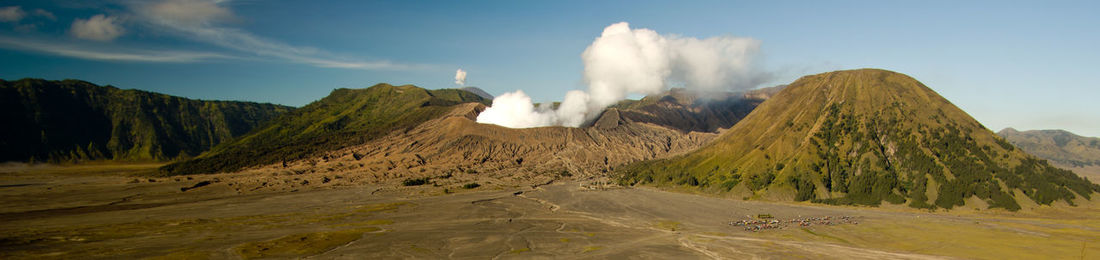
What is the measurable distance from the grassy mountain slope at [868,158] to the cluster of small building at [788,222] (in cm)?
3222

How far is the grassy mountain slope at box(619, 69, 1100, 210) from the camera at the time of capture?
11625cm

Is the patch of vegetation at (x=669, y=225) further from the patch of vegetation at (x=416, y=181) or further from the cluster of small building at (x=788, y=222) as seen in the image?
the patch of vegetation at (x=416, y=181)

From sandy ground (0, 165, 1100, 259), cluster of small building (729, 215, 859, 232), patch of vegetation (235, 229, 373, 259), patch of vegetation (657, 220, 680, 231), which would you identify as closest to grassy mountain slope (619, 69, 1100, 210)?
sandy ground (0, 165, 1100, 259)

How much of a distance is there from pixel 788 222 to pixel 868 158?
69431 millimetres

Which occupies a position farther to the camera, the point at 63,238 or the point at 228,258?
the point at 63,238

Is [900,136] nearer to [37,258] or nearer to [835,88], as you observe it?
[835,88]

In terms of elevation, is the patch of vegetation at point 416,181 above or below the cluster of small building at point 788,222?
above

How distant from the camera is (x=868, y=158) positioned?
13738 cm

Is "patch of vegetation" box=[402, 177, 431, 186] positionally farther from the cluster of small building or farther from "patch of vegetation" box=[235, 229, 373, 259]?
the cluster of small building

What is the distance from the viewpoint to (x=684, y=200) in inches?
4970

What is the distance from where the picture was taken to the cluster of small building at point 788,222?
86.1 m

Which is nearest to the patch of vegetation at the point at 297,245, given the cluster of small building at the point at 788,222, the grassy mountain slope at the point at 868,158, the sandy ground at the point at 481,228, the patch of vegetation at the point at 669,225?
the sandy ground at the point at 481,228

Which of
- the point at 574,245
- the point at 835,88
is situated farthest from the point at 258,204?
the point at 835,88

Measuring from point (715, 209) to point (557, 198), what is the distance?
143ft
